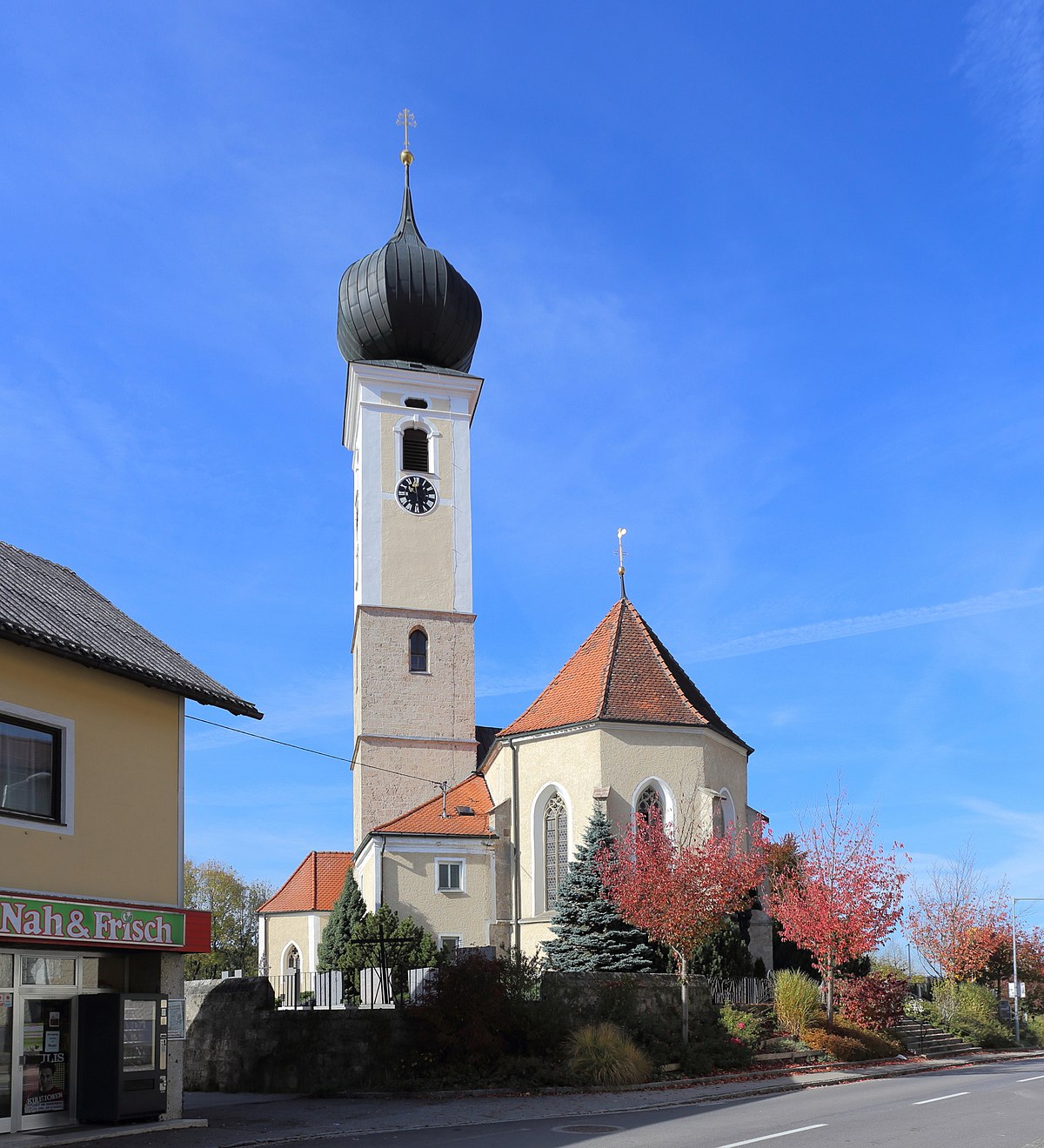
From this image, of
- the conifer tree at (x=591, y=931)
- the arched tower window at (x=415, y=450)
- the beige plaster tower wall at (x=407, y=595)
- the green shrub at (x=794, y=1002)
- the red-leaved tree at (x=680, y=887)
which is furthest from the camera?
the arched tower window at (x=415, y=450)

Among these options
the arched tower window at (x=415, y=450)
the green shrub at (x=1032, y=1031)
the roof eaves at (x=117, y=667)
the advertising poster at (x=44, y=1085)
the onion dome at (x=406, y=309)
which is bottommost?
the green shrub at (x=1032, y=1031)

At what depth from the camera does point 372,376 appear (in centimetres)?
4594

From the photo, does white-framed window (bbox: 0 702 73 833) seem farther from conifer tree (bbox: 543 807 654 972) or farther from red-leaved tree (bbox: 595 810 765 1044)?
conifer tree (bbox: 543 807 654 972)

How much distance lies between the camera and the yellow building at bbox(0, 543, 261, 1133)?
50.0ft

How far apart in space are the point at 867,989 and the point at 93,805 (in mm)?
20416

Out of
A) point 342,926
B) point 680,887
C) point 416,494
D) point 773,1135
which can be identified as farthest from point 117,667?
point 416,494

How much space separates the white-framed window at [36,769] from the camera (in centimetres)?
1527

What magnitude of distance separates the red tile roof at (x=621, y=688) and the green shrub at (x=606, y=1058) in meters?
12.3

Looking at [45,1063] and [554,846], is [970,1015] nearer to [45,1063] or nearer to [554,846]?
[554,846]

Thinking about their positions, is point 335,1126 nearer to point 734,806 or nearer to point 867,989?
point 867,989

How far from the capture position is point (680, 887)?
26375mm

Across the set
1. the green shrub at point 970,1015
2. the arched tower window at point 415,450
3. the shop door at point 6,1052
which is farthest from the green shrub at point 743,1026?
the arched tower window at point 415,450

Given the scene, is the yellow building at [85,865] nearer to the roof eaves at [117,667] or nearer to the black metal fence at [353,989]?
the roof eaves at [117,667]

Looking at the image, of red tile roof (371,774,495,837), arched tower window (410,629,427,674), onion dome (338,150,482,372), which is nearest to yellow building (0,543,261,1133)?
red tile roof (371,774,495,837)
